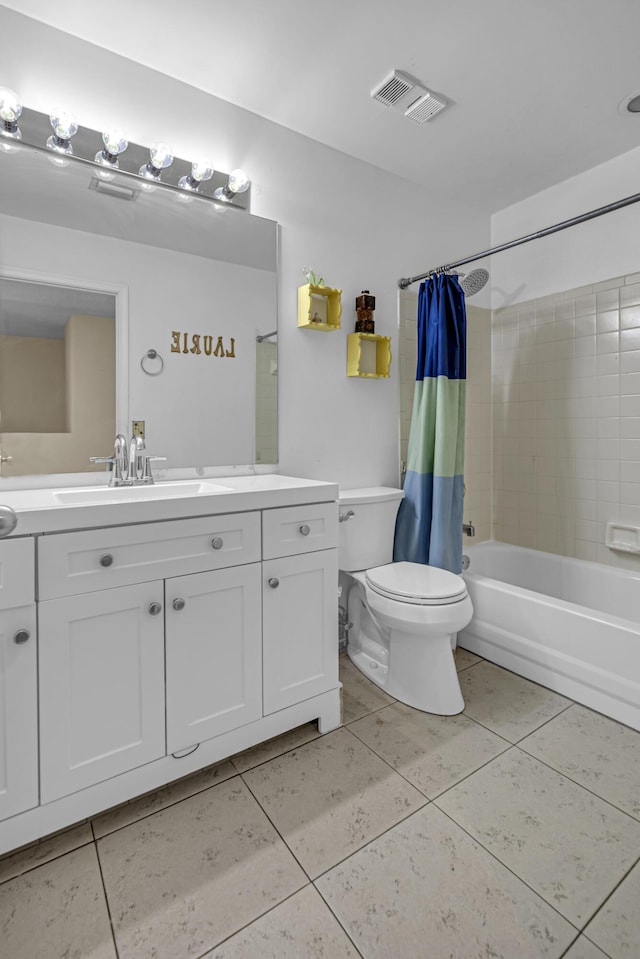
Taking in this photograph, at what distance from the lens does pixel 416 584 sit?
6.32ft

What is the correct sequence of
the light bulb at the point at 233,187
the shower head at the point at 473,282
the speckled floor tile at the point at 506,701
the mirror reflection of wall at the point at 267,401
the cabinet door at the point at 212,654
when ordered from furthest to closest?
the shower head at the point at 473,282, the mirror reflection of wall at the point at 267,401, the light bulb at the point at 233,187, the speckled floor tile at the point at 506,701, the cabinet door at the point at 212,654

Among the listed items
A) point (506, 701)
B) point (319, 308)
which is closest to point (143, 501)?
point (319, 308)

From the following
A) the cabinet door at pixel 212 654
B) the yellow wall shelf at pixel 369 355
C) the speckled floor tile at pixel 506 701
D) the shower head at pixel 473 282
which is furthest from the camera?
the shower head at pixel 473 282

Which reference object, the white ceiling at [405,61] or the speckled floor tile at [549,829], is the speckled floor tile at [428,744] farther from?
the white ceiling at [405,61]

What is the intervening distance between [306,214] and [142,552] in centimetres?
171

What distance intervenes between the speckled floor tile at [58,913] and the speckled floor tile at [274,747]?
48cm

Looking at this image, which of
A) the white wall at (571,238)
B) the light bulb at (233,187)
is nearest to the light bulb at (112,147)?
the light bulb at (233,187)

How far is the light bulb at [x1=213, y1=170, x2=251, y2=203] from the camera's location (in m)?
1.94

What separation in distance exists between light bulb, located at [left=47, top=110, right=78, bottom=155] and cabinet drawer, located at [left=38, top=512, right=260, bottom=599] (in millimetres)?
1341

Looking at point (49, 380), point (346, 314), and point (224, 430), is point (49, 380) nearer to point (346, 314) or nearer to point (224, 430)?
point (224, 430)

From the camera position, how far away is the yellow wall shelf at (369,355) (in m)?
2.33

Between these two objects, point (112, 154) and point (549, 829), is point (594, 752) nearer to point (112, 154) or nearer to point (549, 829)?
point (549, 829)

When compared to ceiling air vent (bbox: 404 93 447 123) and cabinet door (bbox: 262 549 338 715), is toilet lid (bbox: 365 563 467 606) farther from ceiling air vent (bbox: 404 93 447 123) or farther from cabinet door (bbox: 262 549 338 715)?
ceiling air vent (bbox: 404 93 447 123)

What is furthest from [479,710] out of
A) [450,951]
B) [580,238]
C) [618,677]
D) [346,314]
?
[580,238]
